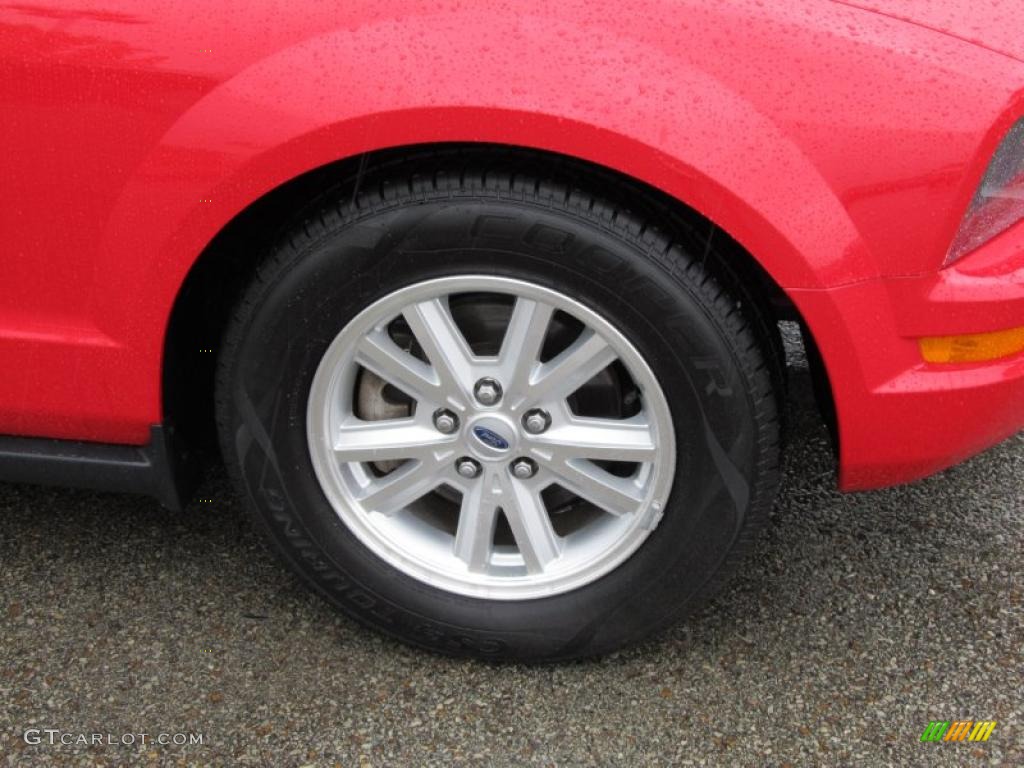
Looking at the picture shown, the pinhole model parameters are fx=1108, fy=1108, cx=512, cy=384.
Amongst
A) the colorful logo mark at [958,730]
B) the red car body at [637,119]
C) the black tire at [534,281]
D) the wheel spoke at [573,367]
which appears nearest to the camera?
the red car body at [637,119]

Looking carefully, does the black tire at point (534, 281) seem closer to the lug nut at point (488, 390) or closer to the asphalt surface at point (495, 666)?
the asphalt surface at point (495, 666)

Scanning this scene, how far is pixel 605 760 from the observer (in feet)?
6.35

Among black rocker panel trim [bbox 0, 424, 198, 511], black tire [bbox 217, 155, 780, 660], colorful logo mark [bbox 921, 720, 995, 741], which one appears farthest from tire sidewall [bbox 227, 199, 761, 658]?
colorful logo mark [bbox 921, 720, 995, 741]

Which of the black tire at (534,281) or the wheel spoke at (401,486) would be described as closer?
the black tire at (534,281)

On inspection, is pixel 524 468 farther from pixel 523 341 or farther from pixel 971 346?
pixel 971 346

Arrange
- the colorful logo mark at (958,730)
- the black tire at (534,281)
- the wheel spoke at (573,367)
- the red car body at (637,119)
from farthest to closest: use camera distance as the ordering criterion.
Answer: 1. the colorful logo mark at (958,730)
2. the wheel spoke at (573,367)
3. the black tire at (534,281)
4. the red car body at (637,119)

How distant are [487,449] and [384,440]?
20 cm

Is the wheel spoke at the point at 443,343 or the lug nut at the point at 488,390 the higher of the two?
the wheel spoke at the point at 443,343

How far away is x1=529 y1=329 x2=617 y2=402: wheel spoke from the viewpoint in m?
1.87

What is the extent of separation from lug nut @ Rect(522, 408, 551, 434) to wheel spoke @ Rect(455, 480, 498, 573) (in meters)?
0.15

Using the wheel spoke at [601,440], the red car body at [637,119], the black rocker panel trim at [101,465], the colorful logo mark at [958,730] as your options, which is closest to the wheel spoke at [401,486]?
the wheel spoke at [601,440]

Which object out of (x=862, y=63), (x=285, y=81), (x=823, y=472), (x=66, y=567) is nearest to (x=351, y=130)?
(x=285, y=81)

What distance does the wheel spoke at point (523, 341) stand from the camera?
1.84 metres

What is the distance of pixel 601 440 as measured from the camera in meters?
1.96
